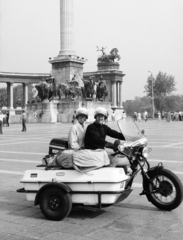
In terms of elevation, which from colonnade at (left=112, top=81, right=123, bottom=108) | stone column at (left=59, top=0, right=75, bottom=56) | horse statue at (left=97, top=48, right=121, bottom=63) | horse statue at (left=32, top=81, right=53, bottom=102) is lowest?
horse statue at (left=32, top=81, right=53, bottom=102)

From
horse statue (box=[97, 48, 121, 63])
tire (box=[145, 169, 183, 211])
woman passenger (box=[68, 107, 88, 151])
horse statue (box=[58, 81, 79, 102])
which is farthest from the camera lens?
horse statue (box=[97, 48, 121, 63])

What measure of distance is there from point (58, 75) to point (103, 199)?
43216mm

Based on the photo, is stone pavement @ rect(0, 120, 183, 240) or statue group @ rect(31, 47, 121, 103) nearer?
stone pavement @ rect(0, 120, 183, 240)

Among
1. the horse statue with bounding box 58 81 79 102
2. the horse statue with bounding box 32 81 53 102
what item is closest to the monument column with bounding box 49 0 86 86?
the horse statue with bounding box 58 81 79 102

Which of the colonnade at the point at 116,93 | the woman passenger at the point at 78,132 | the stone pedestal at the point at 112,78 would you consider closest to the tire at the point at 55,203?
the woman passenger at the point at 78,132

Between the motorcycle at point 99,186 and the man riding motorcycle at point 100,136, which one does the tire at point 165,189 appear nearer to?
the motorcycle at point 99,186

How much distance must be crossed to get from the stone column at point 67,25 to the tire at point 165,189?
40.9m

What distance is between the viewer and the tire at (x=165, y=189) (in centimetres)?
588

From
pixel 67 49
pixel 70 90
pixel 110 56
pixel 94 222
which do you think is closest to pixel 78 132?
pixel 94 222

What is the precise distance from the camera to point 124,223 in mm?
5508

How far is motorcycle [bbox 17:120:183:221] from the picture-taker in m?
5.62

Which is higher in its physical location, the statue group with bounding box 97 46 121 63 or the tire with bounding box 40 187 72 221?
the statue group with bounding box 97 46 121 63

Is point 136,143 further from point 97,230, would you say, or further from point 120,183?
point 97,230

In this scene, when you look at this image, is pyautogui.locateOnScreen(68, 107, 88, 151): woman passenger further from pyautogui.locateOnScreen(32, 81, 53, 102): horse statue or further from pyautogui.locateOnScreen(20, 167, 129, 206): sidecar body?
pyautogui.locateOnScreen(32, 81, 53, 102): horse statue
